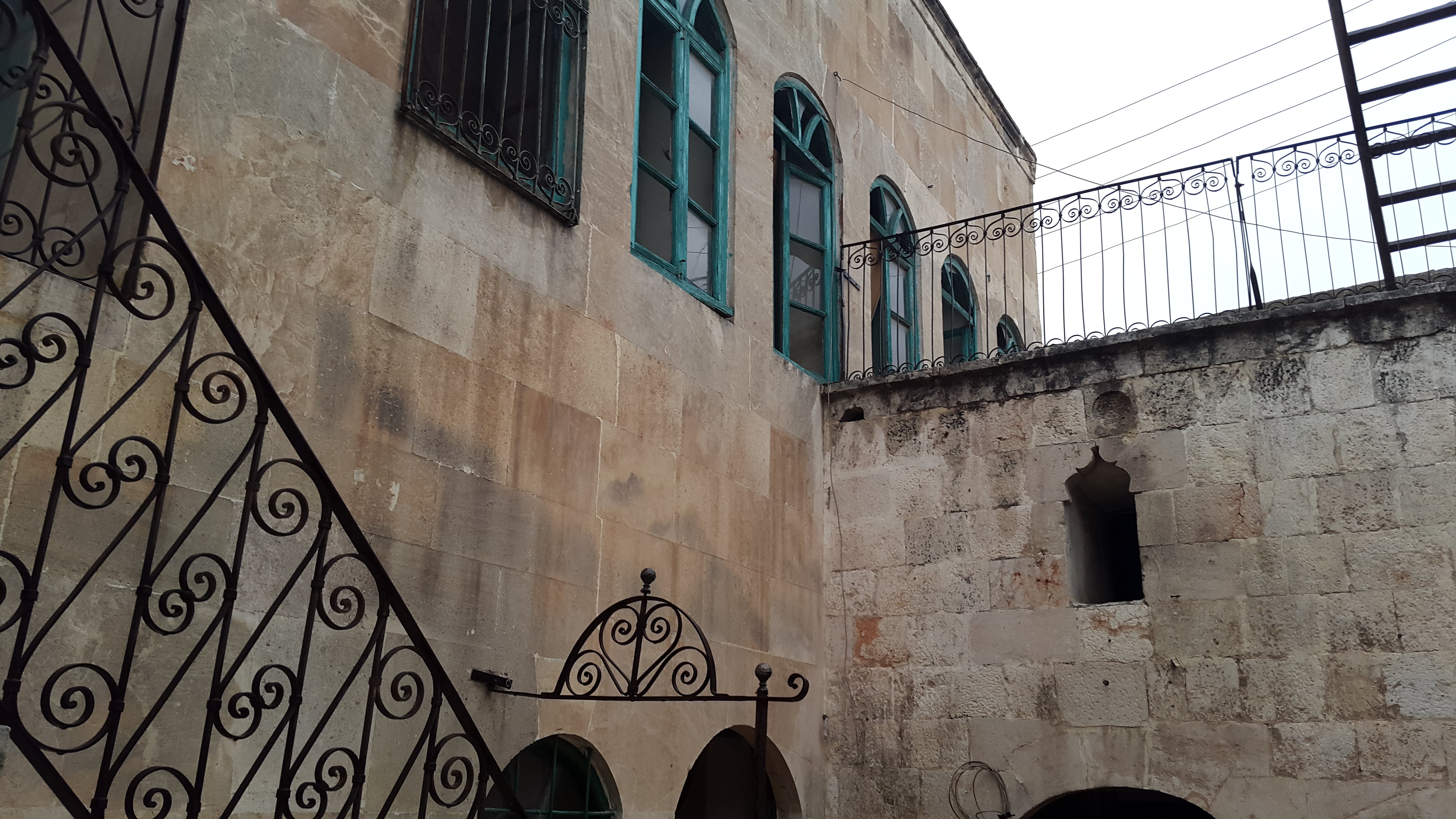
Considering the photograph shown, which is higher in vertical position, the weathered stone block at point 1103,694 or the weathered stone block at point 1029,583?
the weathered stone block at point 1029,583

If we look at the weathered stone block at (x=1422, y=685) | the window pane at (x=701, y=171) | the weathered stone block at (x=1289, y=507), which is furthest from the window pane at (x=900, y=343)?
the weathered stone block at (x=1422, y=685)

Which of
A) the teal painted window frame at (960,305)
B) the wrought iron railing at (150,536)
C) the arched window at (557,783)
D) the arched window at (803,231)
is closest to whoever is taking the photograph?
the wrought iron railing at (150,536)

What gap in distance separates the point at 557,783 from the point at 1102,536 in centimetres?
360

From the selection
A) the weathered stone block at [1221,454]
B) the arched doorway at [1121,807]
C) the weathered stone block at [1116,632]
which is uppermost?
the weathered stone block at [1221,454]

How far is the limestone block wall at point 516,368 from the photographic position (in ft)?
14.0

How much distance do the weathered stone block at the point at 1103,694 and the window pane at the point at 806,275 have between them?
2.87 m

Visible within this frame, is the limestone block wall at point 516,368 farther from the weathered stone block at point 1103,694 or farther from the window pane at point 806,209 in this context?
the weathered stone block at point 1103,694

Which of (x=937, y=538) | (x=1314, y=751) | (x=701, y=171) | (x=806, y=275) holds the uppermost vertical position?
(x=701, y=171)

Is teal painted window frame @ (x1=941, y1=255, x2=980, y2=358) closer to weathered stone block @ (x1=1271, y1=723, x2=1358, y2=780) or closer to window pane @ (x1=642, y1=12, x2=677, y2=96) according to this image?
window pane @ (x1=642, y1=12, x2=677, y2=96)

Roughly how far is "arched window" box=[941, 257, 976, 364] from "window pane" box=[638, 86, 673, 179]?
14.2 ft

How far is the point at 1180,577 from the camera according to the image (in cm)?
632

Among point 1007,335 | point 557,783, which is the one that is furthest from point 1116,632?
point 1007,335

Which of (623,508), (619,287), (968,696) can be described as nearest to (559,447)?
(623,508)

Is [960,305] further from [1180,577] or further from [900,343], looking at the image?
[1180,577]
